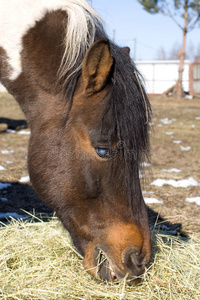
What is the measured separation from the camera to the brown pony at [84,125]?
1978mm

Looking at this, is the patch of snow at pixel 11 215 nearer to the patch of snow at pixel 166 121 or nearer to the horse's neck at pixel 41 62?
the horse's neck at pixel 41 62

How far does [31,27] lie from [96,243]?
129cm

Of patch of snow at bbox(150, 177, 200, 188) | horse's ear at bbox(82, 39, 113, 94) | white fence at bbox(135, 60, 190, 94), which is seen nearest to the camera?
horse's ear at bbox(82, 39, 113, 94)

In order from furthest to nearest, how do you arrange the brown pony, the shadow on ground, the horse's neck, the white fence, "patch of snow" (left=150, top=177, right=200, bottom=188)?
the white fence, the shadow on ground, "patch of snow" (left=150, top=177, right=200, bottom=188), the horse's neck, the brown pony

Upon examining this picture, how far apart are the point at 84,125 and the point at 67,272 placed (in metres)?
0.94

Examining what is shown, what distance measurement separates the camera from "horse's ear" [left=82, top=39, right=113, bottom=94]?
1867 millimetres

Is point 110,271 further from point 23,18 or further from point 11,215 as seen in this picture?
point 11,215

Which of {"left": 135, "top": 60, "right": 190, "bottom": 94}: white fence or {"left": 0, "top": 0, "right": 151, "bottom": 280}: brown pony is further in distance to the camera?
{"left": 135, "top": 60, "right": 190, "bottom": 94}: white fence

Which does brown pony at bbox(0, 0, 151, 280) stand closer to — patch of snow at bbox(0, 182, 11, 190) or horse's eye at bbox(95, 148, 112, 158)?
horse's eye at bbox(95, 148, 112, 158)

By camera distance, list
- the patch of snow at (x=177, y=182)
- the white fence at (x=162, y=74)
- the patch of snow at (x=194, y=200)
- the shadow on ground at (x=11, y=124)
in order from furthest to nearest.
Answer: the white fence at (x=162, y=74) → the shadow on ground at (x=11, y=124) → the patch of snow at (x=177, y=182) → the patch of snow at (x=194, y=200)

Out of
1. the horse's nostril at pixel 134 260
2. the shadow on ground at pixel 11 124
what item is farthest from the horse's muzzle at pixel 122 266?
the shadow on ground at pixel 11 124

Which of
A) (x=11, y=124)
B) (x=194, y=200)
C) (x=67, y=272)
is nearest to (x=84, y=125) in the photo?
(x=67, y=272)

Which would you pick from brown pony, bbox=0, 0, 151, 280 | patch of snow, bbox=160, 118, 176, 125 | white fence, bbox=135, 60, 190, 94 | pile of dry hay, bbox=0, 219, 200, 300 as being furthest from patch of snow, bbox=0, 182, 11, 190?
white fence, bbox=135, 60, 190, 94

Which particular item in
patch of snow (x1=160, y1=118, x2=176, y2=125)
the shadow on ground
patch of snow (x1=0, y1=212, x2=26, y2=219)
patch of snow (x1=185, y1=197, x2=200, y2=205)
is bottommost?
patch of snow (x1=160, y1=118, x2=176, y2=125)
